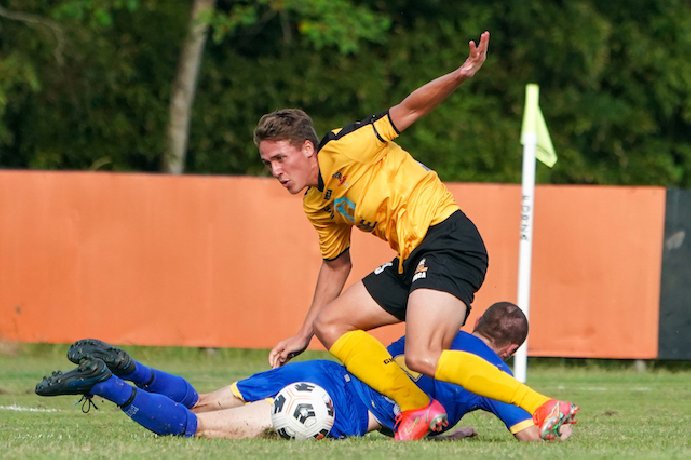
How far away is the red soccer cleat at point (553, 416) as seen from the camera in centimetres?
644

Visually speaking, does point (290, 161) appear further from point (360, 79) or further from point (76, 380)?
point (360, 79)

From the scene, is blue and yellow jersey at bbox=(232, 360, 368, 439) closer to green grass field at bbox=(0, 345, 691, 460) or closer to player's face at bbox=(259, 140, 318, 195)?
green grass field at bbox=(0, 345, 691, 460)

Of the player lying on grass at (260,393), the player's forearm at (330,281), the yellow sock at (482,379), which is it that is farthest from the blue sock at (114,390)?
the player's forearm at (330,281)

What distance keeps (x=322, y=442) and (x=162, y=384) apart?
39.4 inches

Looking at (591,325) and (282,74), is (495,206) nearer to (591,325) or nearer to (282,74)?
(591,325)

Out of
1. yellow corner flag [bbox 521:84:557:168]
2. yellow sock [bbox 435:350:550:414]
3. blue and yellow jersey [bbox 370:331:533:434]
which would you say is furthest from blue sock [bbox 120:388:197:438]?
yellow corner flag [bbox 521:84:557:168]

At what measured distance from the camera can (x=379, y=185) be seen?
704cm

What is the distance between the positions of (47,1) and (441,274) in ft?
43.3

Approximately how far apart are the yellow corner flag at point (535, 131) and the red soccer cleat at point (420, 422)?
475 centimetres

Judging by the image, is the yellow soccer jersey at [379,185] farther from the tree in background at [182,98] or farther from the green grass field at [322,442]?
the tree in background at [182,98]

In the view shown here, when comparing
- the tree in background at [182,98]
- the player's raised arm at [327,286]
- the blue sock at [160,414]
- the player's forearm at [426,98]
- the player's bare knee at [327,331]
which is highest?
the tree in background at [182,98]

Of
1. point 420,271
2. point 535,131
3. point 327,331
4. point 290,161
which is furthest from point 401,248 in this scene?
point 535,131

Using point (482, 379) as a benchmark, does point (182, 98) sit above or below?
above

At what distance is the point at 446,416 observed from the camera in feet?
22.2
